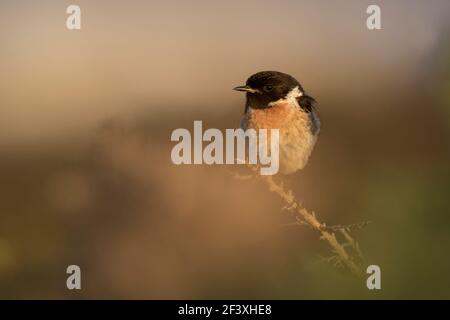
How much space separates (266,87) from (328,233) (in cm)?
252

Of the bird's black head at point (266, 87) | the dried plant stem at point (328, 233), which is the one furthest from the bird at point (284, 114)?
the dried plant stem at point (328, 233)

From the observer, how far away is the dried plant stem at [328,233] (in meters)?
4.66

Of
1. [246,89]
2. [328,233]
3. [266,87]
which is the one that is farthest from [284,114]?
[328,233]

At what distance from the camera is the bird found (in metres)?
6.89

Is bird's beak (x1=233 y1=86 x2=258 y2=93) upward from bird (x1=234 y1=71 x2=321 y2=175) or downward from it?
upward

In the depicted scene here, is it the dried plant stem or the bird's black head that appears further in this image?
the bird's black head

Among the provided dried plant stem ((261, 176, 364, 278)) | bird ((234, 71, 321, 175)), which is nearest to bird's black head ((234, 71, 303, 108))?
bird ((234, 71, 321, 175))

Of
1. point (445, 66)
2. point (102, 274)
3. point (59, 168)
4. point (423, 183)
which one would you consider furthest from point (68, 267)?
point (445, 66)

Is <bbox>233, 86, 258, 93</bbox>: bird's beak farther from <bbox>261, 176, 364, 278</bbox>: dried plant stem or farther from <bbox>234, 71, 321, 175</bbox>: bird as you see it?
Answer: <bbox>261, 176, 364, 278</bbox>: dried plant stem

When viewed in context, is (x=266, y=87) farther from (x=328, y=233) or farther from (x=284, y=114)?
(x=328, y=233)

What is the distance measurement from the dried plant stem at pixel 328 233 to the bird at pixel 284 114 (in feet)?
4.43

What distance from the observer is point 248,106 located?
23.8ft

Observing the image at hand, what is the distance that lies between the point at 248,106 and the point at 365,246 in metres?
1.92

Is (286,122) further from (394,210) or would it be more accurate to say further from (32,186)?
(32,186)
